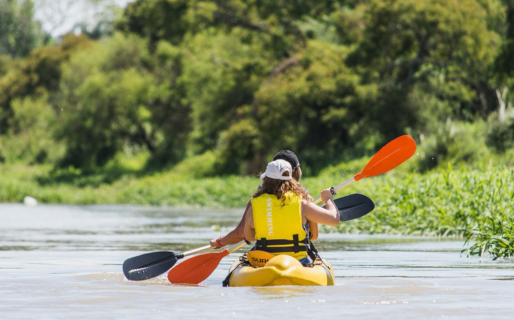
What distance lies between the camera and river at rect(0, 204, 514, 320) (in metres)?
6.29

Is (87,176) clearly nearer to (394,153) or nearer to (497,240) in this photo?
(497,240)

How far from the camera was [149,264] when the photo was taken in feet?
29.0

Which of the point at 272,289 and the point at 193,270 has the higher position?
the point at 193,270

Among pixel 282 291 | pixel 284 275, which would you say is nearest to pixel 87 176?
pixel 284 275

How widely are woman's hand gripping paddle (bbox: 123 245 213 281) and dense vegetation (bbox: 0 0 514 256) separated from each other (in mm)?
5010

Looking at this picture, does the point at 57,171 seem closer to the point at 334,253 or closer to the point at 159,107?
the point at 159,107

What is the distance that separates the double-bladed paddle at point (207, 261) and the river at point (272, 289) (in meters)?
0.15

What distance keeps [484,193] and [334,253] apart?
122 inches

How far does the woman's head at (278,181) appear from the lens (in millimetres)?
7719

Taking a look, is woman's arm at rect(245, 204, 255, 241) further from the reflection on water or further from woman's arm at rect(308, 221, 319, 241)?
the reflection on water

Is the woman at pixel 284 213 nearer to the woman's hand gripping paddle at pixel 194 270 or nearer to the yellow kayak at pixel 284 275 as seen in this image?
the yellow kayak at pixel 284 275

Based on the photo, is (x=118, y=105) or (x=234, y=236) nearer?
(x=234, y=236)

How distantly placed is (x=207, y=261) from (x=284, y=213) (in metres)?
1.31

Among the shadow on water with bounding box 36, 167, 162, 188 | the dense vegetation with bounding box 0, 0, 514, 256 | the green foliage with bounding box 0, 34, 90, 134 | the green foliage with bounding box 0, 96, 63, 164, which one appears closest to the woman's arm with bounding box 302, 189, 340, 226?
the dense vegetation with bounding box 0, 0, 514, 256
